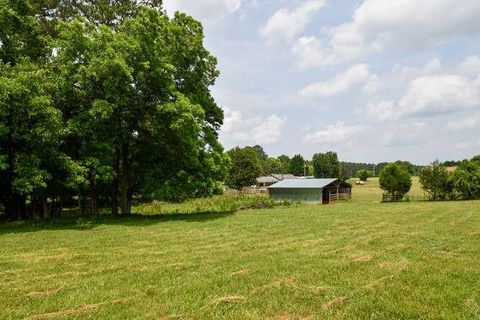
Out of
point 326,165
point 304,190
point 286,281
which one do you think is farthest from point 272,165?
point 286,281

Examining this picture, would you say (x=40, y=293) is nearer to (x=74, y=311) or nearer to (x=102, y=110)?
(x=74, y=311)

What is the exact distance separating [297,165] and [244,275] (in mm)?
143859

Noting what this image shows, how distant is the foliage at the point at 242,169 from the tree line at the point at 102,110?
5540 cm

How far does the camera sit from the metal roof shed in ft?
189

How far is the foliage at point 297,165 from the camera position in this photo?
495ft

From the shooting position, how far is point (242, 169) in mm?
88375

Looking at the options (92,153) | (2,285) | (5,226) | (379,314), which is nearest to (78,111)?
(92,153)

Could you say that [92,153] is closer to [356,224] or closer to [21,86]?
[21,86]

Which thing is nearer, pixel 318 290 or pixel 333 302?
pixel 333 302

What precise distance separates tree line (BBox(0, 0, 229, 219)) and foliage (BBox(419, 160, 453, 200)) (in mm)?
34821

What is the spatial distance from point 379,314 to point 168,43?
2651 cm

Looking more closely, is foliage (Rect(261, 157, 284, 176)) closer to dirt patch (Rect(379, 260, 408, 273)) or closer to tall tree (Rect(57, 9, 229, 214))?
tall tree (Rect(57, 9, 229, 214))

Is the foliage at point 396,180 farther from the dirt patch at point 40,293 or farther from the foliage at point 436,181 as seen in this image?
the dirt patch at point 40,293

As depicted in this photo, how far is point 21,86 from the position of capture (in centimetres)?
2078
